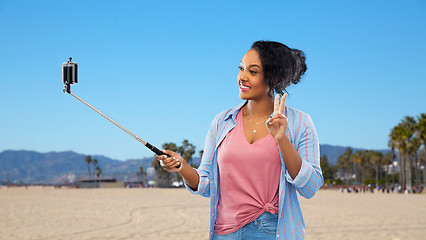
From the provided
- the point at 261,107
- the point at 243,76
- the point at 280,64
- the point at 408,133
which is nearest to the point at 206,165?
the point at 261,107

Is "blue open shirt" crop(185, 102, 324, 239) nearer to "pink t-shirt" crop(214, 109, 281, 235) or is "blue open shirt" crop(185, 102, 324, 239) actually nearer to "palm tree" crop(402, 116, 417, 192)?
"pink t-shirt" crop(214, 109, 281, 235)

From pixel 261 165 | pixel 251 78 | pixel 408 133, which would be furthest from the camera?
pixel 408 133

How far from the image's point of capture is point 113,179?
158m

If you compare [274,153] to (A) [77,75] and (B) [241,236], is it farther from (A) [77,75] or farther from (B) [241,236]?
(A) [77,75]

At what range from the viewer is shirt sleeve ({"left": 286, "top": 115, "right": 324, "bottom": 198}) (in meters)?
2.66

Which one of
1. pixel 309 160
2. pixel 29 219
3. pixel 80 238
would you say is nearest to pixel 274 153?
pixel 309 160

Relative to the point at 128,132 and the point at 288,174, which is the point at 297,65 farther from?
the point at 128,132

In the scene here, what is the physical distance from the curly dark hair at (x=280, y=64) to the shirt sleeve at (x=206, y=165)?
1.53 feet

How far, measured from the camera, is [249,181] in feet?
9.21

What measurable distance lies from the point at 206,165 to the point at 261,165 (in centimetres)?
40

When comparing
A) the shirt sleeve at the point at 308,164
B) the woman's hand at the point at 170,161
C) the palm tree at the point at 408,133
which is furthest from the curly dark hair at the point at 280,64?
the palm tree at the point at 408,133

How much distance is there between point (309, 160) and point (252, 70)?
2.01 ft

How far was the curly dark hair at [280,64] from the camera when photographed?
2.87m

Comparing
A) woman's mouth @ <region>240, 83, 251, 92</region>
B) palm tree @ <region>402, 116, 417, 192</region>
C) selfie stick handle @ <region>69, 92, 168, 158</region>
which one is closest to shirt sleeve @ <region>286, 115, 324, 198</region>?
woman's mouth @ <region>240, 83, 251, 92</region>
